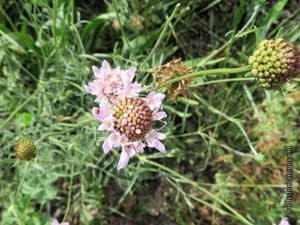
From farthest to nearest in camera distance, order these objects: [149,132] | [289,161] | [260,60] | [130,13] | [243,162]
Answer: [243,162], [130,13], [289,161], [149,132], [260,60]

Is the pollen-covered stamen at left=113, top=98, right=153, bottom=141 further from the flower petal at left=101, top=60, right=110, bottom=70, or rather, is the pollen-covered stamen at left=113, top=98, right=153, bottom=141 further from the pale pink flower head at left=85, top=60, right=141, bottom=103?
the flower petal at left=101, top=60, right=110, bottom=70

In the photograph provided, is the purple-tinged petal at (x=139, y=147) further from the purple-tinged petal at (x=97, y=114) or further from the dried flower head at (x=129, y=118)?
the purple-tinged petal at (x=97, y=114)

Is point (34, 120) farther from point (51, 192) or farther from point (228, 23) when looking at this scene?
point (228, 23)

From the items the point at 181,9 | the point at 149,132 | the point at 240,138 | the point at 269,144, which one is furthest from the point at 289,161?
the point at 181,9

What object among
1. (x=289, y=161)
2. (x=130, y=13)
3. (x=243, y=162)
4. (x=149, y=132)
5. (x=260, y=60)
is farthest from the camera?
(x=243, y=162)

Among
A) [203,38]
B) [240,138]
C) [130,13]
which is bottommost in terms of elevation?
[240,138]

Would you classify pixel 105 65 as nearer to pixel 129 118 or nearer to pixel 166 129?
pixel 129 118

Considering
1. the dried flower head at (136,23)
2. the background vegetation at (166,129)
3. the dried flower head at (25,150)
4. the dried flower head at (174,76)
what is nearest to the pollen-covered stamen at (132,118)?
the dried flower head at (174,76)
